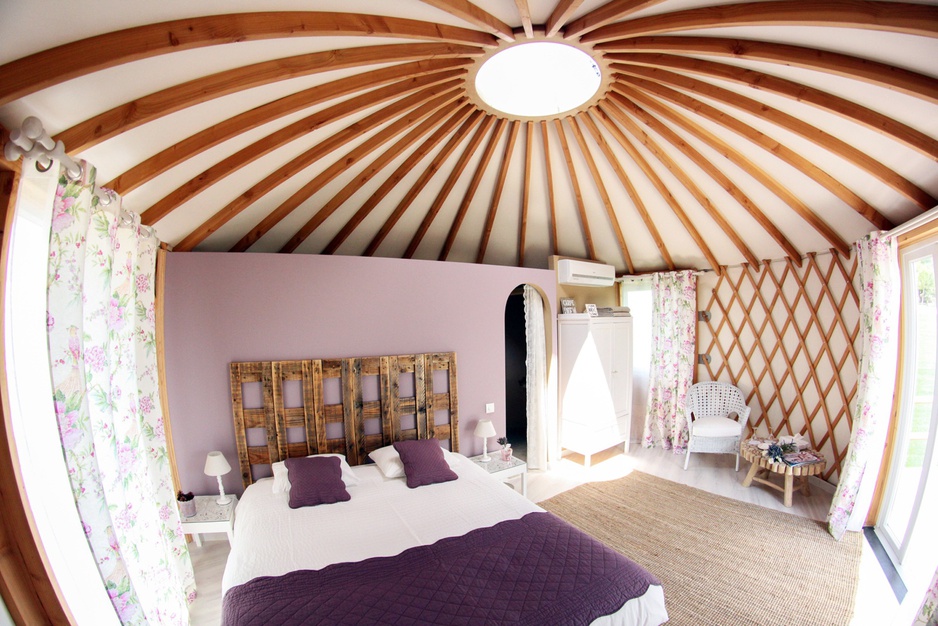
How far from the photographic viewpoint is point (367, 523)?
98.1 inches

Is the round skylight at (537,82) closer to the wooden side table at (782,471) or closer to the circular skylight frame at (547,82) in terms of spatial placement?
the circular skylight frame at (547,82)

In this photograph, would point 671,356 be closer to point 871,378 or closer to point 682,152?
point 871,378

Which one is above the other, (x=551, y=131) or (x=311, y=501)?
(x=551, y=131)

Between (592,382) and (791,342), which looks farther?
(592,382)

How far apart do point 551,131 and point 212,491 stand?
3.93 meters

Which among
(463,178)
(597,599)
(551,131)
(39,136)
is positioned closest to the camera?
(39,136)

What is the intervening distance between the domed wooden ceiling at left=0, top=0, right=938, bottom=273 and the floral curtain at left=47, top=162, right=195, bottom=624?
278 mm

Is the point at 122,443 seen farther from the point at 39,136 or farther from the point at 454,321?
the point at 454,321

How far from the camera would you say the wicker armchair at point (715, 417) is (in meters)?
4.36

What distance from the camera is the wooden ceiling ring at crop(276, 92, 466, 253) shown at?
8.17 ft

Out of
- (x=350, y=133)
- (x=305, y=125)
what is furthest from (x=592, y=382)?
(x=305, y=125)

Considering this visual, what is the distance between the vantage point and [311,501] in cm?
268

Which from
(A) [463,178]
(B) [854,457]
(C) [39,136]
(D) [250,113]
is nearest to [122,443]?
(C) [39,136]

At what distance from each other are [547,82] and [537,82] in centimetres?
7
